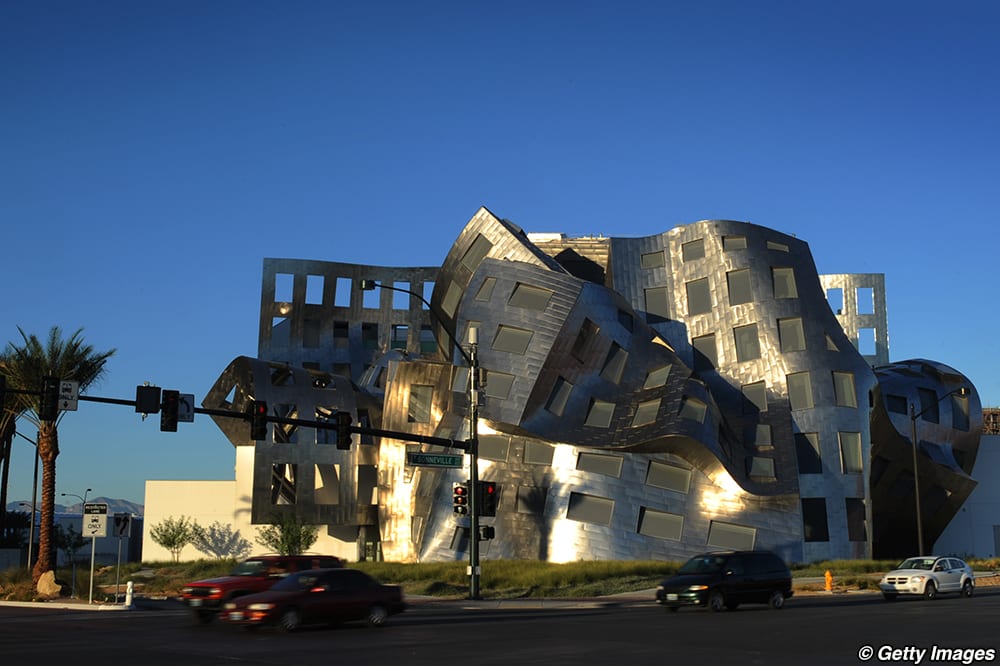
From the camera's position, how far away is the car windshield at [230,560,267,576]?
28.7 metres

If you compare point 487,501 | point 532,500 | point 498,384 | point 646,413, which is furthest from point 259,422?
point 646,413

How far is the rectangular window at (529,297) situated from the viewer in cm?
5481

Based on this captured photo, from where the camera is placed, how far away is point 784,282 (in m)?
59.9

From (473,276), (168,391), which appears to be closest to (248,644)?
(168,391)

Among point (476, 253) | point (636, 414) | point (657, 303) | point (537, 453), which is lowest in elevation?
point (537, 453)

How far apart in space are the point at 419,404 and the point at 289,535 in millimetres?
10115

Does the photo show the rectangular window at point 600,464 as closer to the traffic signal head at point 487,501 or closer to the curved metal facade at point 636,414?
the curved metal facade at point 636,414

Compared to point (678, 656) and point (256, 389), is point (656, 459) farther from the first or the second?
point (678, 656)

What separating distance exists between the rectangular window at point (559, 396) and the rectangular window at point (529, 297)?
3954 millimetres

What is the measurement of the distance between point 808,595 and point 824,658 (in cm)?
2327

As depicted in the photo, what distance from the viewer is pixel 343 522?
64.1 meters

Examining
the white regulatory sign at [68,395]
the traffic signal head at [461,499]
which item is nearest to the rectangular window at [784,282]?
the traffic signal head at [461,499]

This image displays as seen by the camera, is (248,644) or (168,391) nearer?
(248,644)

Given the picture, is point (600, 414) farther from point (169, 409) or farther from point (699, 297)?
point (169, 409)
